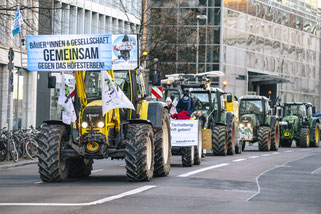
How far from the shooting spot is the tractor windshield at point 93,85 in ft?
56.4

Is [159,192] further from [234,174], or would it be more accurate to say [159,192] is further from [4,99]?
[4,99]

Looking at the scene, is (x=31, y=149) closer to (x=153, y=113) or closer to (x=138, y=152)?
(x=153, y=113)

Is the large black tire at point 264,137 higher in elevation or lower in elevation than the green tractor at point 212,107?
lower

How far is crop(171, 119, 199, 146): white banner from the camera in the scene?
23.0 metres

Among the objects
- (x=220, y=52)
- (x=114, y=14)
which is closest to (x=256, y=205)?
(x=114, y=14)

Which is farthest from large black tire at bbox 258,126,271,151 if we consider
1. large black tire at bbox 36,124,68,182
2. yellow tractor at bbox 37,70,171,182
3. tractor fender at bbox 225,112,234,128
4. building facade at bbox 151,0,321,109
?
building facade at bbox 151,0,321,109

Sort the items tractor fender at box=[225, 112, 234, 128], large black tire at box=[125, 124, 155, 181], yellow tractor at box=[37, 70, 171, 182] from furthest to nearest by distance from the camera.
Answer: tractor fender at box=[225, 112, 234, 128] < yellow tractor at box=[37, 70, 171, 182] < large black tire at box=[125, 124, 155, 181]

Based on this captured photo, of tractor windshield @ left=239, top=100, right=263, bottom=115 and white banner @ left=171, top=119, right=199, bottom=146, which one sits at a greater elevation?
tractor windshield @ left=239, top=100, right=263, bottom=115

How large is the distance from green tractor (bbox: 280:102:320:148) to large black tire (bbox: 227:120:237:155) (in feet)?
43.6

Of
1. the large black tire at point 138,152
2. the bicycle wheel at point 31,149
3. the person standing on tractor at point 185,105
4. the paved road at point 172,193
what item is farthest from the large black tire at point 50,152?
the bicycle wheel at point 31,149

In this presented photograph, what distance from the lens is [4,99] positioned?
39.5 meters

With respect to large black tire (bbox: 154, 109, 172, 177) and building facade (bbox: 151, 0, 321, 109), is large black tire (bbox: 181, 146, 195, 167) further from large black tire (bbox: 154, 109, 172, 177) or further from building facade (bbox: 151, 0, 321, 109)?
building facade (bbox: 151, 0, 321, 109)

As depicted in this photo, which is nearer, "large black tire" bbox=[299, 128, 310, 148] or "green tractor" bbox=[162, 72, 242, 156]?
"green tractor" bbox=[162, 72, 242, 156]

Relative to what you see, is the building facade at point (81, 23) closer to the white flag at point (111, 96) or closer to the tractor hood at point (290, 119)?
the tractor hood at point (290, 119)
